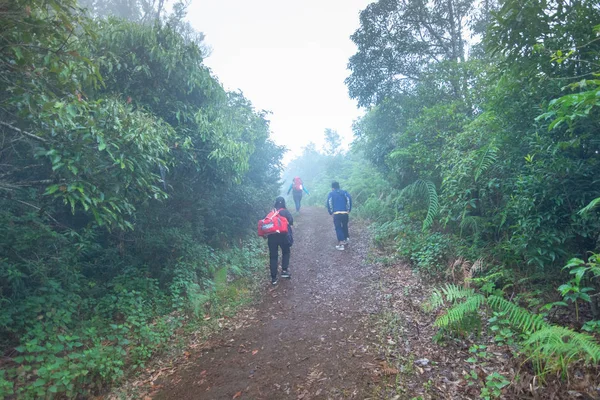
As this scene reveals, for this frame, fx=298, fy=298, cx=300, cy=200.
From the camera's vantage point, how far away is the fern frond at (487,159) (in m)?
5.61

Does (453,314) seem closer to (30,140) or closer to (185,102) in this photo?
(30,140)

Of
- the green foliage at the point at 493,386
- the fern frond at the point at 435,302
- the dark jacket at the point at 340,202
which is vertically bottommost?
the green foliage at the point at 493,386

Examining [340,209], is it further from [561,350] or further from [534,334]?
[561,350]

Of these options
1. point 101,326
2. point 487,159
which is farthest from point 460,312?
point 101,326

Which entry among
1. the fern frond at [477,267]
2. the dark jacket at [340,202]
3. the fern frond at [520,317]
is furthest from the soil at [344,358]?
the dark jacket at [340,202]

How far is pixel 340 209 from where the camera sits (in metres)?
9.83

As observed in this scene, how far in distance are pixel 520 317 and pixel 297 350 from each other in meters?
3.01

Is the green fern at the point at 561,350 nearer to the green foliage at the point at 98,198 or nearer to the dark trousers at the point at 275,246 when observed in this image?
the green foliage at the point at 98,198

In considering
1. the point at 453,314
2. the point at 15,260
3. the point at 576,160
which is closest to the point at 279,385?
the point at 453,314

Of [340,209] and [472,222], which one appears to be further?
[340,209]

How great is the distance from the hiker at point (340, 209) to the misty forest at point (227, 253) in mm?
1065

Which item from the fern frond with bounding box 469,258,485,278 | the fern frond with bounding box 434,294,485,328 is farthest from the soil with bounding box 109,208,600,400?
the fern frond with bounding box 469,258,485,278

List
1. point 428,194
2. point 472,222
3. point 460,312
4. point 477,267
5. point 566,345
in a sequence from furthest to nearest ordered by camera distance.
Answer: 1. point 428,194
2. point 472,222
3. point 477,267
4. point 460,312
5. point 566,345

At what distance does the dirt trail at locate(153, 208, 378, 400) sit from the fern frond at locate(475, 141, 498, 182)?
3.20 metres
